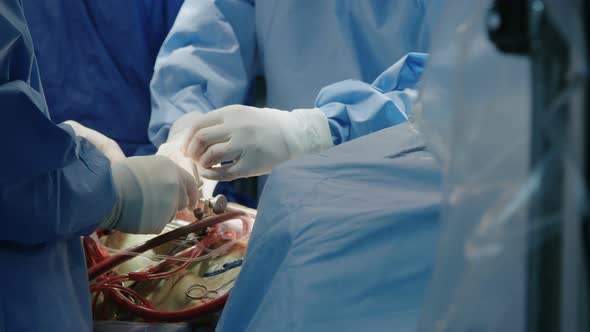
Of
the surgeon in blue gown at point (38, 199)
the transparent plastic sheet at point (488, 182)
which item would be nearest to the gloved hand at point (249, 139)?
the surgeon in blue gown at point (38, 199)

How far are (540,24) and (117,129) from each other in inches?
75.8

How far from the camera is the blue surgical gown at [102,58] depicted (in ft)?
6.60

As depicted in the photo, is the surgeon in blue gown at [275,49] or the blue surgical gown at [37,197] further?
the surgeon in blue gown at [275,49]

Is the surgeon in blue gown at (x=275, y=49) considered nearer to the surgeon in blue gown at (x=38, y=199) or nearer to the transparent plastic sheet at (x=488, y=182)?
the surgeon in blue gown at (x=38, y=199)

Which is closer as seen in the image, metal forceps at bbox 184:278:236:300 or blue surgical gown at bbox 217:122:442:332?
blue surgical gown at bbox 217:122:442:332

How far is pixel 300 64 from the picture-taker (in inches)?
73.5

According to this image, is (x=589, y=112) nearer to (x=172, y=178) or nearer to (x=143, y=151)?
(x=172, y=178)

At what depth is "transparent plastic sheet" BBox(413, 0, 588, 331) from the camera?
360 millimetres

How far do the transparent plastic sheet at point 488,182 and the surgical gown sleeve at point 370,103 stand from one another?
1066mm

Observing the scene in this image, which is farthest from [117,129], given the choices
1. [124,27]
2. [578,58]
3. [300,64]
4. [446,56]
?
[578,58]

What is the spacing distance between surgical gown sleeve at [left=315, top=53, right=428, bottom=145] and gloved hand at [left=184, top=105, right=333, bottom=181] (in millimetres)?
46

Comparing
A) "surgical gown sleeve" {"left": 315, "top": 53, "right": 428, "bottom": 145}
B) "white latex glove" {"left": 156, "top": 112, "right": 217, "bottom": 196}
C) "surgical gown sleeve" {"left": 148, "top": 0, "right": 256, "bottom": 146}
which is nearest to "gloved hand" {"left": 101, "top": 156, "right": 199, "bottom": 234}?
"white latex glove" {"left": 156, "top": 112, "right": 217, "bottom": 196}

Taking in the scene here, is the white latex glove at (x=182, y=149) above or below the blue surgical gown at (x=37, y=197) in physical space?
below

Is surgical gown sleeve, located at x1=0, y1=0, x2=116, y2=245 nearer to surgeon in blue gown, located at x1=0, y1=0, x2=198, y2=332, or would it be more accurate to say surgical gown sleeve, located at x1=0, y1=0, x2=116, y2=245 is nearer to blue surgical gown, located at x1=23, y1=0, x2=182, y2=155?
surgeon in blue gown, located at x1=0, y1=0, x2=198, y2=332
